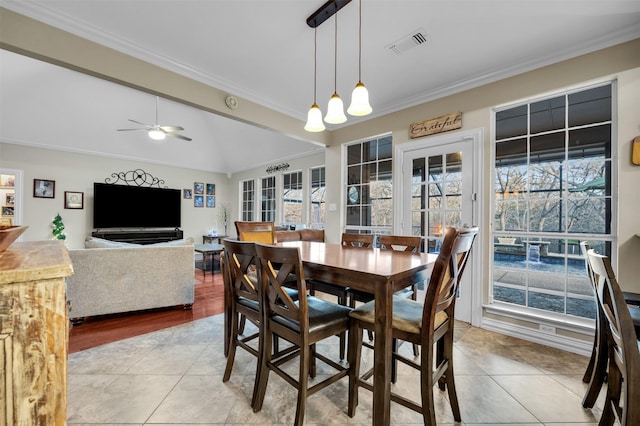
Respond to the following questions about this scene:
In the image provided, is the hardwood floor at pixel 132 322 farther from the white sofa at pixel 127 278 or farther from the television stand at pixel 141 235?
the television stand at pixel 141 235

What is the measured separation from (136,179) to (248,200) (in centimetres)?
270

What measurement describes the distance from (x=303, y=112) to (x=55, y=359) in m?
3.49

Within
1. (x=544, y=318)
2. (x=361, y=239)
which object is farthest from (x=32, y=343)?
(x=544, y=318)

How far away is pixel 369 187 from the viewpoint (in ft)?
12.7

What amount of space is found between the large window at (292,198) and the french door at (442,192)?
9.75 feet

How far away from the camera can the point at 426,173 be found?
10.4ft

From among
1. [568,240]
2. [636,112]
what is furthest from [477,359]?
[636,112]

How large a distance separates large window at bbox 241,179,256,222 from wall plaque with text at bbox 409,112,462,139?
16.6 ft

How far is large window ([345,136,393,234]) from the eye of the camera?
12.0 ft

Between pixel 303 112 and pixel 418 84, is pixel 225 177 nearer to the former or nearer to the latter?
pixel 303 112

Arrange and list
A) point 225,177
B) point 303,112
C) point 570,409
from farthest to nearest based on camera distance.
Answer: point 225,177, point 303,112, point 570,409

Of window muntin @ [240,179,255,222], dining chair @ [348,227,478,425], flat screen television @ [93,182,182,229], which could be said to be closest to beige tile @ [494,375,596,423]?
dining chair @ [348,227,478,425]

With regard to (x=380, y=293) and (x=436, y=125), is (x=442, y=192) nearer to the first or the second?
(x=436, y=125)

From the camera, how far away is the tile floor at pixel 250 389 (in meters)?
1.50
